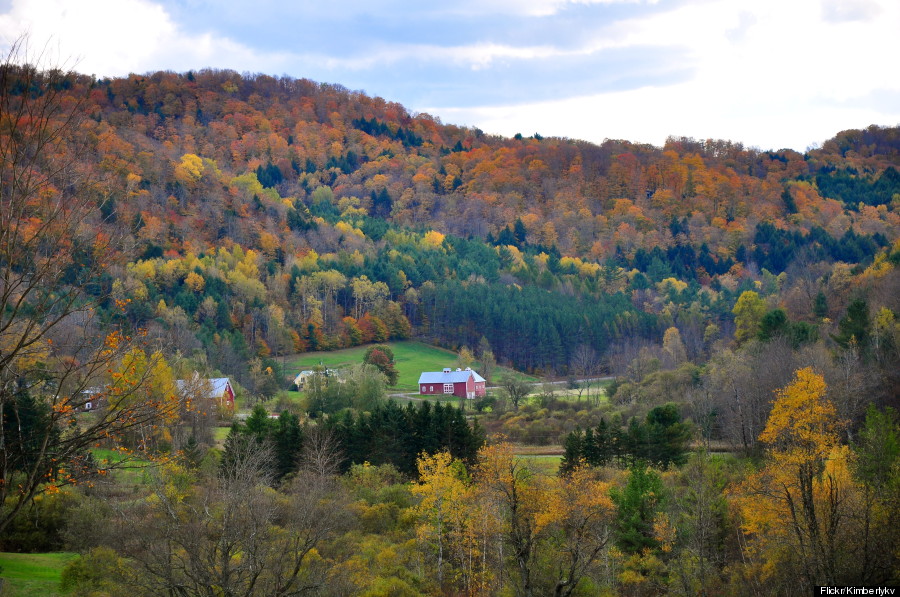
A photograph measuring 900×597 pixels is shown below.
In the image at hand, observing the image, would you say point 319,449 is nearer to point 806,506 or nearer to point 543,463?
point 543,463

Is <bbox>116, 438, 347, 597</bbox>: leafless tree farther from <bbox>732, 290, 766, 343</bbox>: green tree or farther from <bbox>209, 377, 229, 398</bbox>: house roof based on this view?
<bbox>732, 290, 766, 343</bbox>: green tree

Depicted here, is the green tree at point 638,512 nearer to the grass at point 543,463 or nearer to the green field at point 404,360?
the grass at point 543,463

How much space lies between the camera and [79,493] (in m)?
29.1

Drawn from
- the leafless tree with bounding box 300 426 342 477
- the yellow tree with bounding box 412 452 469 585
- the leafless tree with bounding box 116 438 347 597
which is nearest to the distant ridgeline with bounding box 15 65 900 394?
the leafless tree with bounding box 300 426 342 477

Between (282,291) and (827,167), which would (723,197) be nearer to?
(827,167)

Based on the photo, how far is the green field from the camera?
7425 cm

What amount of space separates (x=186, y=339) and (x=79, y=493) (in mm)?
35768

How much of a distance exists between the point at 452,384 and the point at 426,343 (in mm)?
23307

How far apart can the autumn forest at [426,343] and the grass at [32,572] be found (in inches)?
40.1

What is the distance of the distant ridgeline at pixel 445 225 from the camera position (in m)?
84.8

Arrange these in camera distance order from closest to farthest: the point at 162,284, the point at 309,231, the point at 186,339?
the point at 186,339 → the point at 162,284 → the point at 309,231

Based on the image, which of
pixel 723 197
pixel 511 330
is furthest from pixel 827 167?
pixel 511 330

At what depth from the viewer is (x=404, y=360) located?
81.7 meters

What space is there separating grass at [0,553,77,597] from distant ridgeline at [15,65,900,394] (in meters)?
26.1
